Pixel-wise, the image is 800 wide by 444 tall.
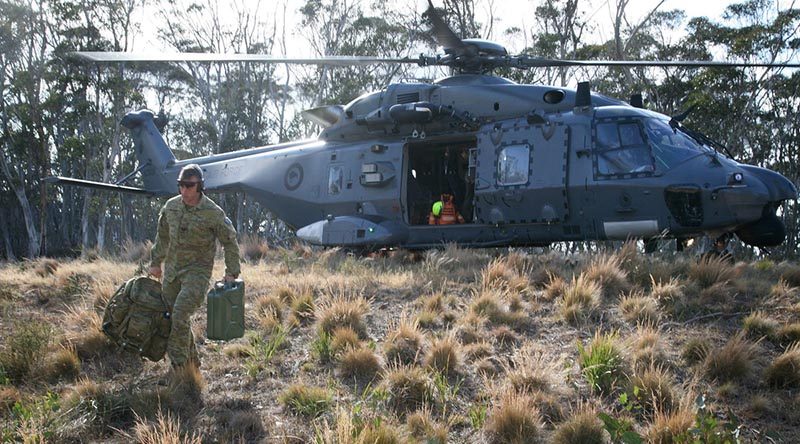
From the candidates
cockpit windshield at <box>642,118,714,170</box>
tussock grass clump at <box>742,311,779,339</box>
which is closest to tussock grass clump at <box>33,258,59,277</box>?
cockpit windshield at <box>642,118,714,170</box>

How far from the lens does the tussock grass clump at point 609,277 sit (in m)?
7.11

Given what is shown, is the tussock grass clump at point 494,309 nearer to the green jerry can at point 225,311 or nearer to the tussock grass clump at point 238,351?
the tussock grass clump at point 238,351

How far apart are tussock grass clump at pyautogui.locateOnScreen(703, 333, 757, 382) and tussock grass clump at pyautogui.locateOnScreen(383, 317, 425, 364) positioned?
2211 millimetres

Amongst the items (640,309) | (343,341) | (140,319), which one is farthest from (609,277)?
(140,319)

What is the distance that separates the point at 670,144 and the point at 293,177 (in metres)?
6.63

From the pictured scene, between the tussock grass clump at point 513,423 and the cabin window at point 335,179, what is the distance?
7.93 meters

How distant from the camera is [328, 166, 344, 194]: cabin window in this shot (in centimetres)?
1195

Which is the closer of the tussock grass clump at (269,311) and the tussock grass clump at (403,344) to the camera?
the tussock grass clump at (403,344)

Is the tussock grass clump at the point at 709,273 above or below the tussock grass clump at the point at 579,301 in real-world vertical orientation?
above

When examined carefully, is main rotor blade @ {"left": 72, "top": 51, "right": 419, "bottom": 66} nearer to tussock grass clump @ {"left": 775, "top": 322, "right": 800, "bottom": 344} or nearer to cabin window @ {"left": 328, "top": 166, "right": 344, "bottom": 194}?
cabin window @ {"left": 328, "top": 166, "right": 344, "bottom": 194}

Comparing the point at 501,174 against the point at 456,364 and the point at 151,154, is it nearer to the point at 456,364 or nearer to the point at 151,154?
the point at 456,364

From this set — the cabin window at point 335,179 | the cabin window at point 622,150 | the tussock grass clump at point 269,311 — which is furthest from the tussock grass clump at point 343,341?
the cabin window at point 335,179

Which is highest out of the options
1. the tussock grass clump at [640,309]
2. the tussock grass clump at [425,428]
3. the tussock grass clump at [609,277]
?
the tussock grass clump at [609,277]

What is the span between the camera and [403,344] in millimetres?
5738
